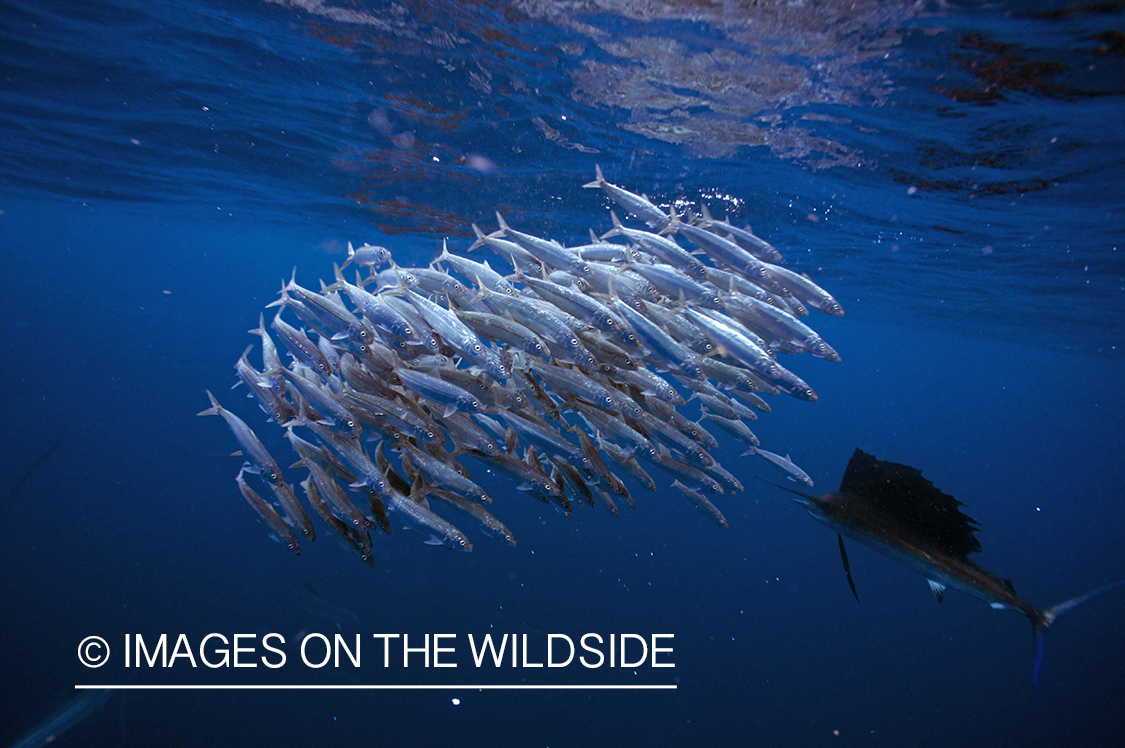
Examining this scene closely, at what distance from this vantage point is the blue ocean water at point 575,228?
7.35 metres

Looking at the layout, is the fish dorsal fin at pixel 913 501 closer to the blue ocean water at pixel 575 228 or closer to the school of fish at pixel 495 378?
the school of fish at pixel 495 378

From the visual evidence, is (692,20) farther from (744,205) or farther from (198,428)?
(198,428)

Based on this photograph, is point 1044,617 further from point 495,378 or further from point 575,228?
point 575,228

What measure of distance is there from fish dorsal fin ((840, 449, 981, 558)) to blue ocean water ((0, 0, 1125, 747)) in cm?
553

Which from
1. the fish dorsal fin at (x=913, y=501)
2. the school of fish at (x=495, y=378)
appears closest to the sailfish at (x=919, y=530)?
the fish dorsal fin at (x=913, y=501)

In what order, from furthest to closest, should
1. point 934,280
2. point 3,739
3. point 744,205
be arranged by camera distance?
1. point 934,280
2. point 744,205
3. point 3,739

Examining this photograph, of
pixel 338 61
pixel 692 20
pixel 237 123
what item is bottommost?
pixel 692 20

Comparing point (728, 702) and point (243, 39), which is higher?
point (243, 39)

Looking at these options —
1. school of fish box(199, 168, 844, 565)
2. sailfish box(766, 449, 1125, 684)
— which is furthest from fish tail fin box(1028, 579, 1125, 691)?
school of fish box(199, 168, 844, 565)

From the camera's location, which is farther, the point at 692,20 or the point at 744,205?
the point at 744,205

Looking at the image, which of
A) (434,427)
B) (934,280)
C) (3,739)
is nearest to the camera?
(434,427)

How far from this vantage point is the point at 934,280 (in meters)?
19.5

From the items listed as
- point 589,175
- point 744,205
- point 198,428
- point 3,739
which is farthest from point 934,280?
point 198,428

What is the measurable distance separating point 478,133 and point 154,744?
14.8 m
